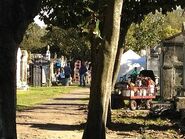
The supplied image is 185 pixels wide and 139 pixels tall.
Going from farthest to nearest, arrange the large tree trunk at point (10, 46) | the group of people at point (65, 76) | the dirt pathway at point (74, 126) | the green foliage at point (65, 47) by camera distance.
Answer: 1. the green foliage at point (65, 47)
2. the group of people at point (65, 76)
3. the dirt pathway at point (74, 126)
4. the large tree trunk at point (10, 46)

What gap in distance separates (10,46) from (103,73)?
21.3 feet

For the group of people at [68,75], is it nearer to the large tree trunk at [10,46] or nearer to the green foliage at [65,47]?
the green foliage at [65,47]

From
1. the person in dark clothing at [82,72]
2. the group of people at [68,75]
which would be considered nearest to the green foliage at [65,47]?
the group of people at [68,75]

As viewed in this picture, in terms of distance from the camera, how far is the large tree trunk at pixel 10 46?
5.06 m

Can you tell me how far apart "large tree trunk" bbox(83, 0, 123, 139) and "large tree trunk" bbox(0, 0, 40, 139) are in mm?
6209

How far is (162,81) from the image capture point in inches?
1078

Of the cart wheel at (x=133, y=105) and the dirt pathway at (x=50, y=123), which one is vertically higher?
the cart wheel at (x=133, y=105)

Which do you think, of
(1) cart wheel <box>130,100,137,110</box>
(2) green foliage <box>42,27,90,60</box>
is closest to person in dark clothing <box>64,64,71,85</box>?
(2) green foliage <box>42,27,90,60</box>

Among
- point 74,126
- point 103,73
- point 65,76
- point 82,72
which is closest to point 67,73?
point 65,76

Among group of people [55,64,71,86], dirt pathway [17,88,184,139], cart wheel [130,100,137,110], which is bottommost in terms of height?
dirt pathway [17,88,184,139]

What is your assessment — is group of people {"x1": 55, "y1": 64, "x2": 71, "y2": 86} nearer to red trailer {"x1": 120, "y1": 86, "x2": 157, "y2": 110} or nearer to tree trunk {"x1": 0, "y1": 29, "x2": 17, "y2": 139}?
red trailer {"x1": 120, "y1": 86, "x2": 157, "y2": 110}

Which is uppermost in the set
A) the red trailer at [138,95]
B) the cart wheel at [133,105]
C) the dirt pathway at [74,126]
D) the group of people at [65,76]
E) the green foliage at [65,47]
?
the green foliage at [65,47]

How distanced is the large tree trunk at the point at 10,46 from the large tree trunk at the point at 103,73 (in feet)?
20.4

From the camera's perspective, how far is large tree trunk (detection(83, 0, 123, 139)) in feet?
37.6
